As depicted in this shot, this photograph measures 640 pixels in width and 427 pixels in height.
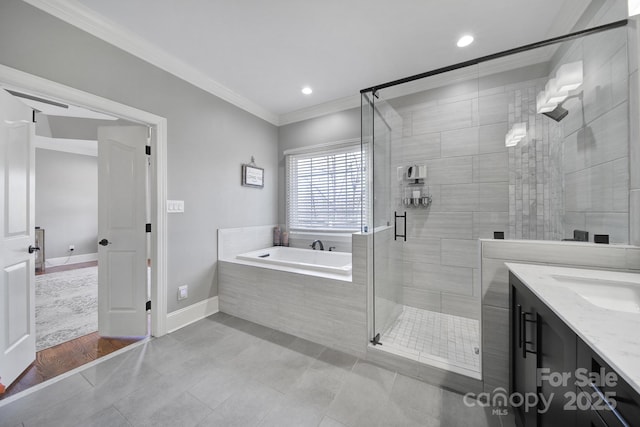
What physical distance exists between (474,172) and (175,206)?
296 centimetres

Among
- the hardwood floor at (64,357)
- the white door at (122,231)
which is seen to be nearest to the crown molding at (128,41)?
the white door at (122,231)

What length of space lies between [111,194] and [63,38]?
1221mm

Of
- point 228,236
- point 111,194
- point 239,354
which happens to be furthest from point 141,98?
point 239,354

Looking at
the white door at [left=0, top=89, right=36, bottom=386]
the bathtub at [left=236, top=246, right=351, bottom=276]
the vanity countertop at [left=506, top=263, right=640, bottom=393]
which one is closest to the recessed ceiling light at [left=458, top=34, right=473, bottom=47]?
the vanity countertop at [left=506, top=263, right=640, bottom=393]

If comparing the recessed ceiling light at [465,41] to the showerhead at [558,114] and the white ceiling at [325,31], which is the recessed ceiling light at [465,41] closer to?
the white ceiling at [325,31]

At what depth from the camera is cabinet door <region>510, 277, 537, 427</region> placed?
101 cm

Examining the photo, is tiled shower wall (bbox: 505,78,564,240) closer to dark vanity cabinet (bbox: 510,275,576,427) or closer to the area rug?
dark vanity cabinet (bbox: 510,275,576,427)

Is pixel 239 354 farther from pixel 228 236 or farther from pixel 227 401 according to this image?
pixel 228 236

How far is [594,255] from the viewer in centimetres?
122

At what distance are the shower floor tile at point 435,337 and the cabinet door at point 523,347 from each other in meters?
0.37

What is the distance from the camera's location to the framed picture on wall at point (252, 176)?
123 inches

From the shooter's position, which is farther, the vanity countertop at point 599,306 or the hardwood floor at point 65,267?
the hardwood floor at point 65,267

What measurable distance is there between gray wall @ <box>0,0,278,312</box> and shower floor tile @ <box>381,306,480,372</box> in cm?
209

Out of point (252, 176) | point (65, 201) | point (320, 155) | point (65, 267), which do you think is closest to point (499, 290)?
point (320, 155)
